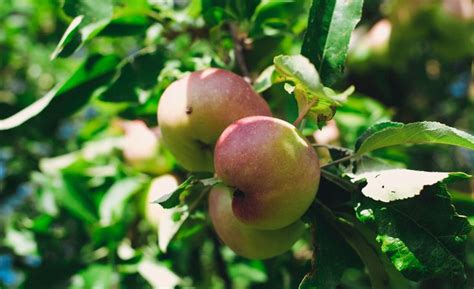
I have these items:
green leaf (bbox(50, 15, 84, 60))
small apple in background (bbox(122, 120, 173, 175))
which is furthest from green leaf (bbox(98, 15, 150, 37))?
small apple in background (bbox(122, 120, 173, 175))

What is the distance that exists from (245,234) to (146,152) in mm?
542

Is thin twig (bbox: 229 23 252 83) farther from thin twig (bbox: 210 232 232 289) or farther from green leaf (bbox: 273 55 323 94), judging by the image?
thin twig (bbox: 210 232 232 289)

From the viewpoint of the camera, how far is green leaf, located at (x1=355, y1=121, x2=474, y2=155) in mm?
753

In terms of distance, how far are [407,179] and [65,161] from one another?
40.4 inches

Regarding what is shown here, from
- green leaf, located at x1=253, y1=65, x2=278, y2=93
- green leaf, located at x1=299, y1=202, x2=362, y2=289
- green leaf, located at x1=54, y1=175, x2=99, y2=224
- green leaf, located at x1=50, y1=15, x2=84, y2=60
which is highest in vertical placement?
green leaf, located at x1=50, y1=15, x2=84, y2=60

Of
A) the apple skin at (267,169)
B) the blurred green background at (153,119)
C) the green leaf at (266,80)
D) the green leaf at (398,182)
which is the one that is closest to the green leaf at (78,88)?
the blurred green background at (153,119)

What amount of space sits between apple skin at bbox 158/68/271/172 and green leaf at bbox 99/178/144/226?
40cm

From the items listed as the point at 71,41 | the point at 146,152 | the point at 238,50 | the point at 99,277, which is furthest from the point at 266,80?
the point at 99,277

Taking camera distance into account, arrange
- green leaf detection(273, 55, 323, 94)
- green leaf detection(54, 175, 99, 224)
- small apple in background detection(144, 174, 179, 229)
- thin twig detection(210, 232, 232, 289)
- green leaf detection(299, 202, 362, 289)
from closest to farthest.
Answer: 1. green leaf detection(273, 55, 323, 94)
2. green leaf detection(299, 202, 362, 289)
3. small apple in background detection(144, 174, 179, 229)
4. green leaf detection(54, 175, 99, 224)
5. thin twig detection(210, 232, 232, 289)

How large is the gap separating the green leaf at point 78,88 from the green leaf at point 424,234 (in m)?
0.60

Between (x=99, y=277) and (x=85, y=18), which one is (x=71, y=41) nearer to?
(x=85, y=18)

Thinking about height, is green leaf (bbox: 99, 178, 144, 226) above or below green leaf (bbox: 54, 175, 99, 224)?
above

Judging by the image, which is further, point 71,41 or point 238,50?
point 238,50

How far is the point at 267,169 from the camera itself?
2.50 ft
